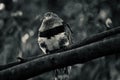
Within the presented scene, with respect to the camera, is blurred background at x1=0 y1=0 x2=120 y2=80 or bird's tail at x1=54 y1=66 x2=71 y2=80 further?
blurred background at x1=0 y1=0 x2=120 y2=80

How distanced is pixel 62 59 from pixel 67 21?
13.7 feet

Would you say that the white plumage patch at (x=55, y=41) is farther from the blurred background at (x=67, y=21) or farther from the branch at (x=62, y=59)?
the blurred background at (x=67, y=21)

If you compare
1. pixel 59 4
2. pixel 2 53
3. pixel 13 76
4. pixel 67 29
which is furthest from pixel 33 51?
pixel 13 76

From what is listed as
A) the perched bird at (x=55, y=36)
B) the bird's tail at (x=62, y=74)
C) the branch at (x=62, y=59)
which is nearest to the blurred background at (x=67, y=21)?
the perched bird at (x=55, y=36)

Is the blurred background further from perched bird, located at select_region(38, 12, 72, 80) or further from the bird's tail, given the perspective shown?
the bird's tail

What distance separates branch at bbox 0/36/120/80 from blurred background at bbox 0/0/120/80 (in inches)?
134

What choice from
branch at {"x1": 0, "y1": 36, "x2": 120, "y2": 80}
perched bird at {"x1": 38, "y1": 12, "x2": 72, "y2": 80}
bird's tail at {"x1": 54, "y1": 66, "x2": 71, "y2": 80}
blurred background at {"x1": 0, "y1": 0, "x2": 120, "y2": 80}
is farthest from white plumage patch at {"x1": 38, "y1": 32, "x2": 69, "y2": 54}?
blurred background at {"x1": 0, "y1": 0, "x2": 120, "y2": 80}

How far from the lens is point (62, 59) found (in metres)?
3.07

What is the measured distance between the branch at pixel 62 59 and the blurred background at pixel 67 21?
3.40 metres

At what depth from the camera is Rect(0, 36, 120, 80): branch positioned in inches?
117

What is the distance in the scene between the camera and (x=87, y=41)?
3045 millimetres

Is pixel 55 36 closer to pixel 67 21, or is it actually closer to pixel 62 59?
pixel 62 59

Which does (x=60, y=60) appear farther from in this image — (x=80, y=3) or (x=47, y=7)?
(x=47, y=7)

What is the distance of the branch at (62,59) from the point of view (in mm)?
2961
